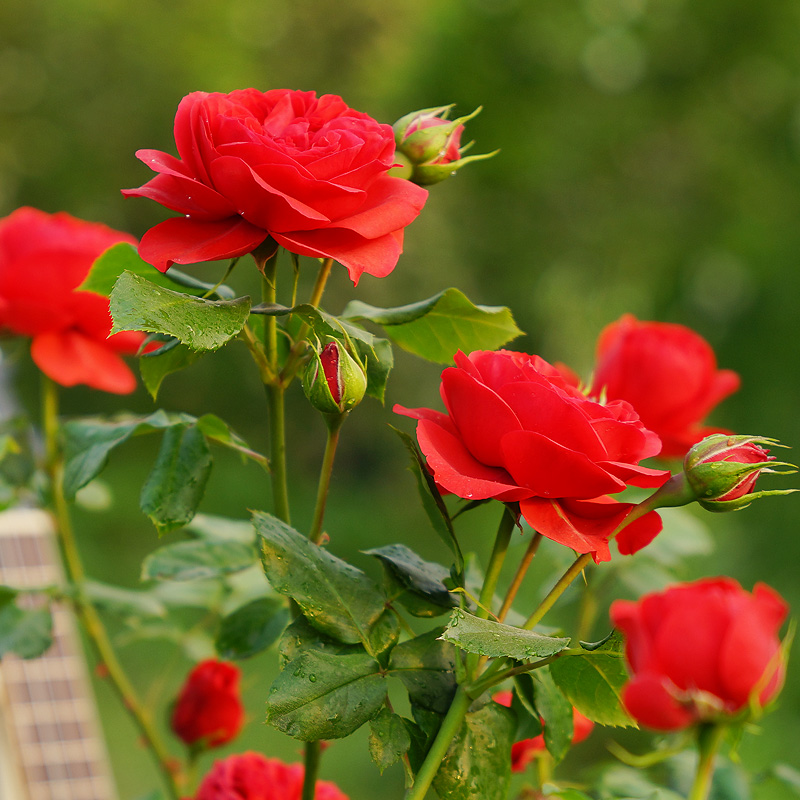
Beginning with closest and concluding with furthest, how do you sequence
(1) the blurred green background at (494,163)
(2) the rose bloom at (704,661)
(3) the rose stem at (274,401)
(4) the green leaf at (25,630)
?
(2) the rose bloom at (704,661) < (3) the rose stem at (274,401) < (4) the green leaf at (25,630) < (1) the blurred green background at (494,163)

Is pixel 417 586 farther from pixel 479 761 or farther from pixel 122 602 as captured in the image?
pixel 122 602

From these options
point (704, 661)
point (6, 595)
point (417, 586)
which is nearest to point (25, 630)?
point (6, 595)

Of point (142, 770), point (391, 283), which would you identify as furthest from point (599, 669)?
point (391, 283)

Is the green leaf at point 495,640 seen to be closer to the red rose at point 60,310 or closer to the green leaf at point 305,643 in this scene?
the green leaf at point 305,643

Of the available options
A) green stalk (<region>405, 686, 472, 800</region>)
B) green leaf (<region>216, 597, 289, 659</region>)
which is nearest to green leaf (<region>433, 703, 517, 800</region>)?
green stalk (<region>405, 686, 472, 800</region>)

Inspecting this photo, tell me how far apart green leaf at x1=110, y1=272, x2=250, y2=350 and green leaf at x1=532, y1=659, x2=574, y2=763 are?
0.43ft

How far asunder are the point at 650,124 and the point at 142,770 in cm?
215

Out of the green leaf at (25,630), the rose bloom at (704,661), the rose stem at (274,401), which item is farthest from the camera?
the green leaf at (25,630)

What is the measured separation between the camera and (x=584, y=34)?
8.30ft

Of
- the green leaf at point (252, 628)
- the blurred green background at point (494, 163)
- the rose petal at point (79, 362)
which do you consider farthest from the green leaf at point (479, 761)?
the blurred green background at point (494, 163)

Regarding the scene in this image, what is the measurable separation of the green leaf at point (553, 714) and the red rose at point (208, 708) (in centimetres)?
19

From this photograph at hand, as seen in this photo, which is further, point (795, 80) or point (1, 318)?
point (795, 80)

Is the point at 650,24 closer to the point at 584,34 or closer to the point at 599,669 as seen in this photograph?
the point at 584,34

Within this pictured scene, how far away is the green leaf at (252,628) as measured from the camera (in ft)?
1.08
